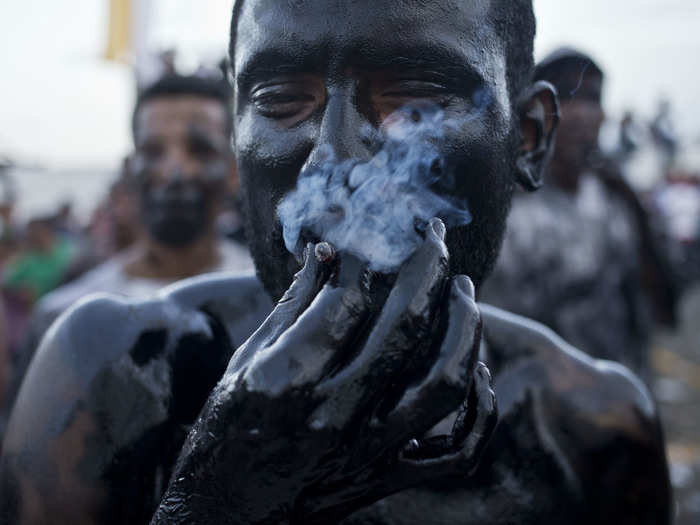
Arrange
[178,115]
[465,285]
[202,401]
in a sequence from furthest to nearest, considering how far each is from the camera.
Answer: [178,115] → [202,401] → [465,285]

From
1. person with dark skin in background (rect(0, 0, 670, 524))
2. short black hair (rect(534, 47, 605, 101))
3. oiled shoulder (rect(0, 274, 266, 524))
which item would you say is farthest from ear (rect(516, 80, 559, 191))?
short black hair (rect(534, 47, 605, 101))

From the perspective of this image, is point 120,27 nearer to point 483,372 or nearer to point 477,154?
point 477,154

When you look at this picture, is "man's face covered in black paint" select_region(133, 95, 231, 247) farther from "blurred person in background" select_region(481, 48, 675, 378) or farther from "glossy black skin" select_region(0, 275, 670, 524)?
"glossy black skin" select_region(0, 275, 670, 524)

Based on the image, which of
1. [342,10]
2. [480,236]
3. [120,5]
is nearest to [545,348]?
[480,236]

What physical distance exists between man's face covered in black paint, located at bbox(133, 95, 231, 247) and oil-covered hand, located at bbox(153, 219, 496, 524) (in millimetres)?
3264

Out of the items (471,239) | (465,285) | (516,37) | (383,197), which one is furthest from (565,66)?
(465,285)

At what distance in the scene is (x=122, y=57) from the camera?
829cm

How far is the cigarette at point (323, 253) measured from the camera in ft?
4.38

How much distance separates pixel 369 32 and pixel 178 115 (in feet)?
10.6

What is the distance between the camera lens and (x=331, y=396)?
1.22 metres

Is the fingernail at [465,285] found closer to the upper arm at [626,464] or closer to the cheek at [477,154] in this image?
the cheek at [477,154]

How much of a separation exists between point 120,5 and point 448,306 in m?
7.78

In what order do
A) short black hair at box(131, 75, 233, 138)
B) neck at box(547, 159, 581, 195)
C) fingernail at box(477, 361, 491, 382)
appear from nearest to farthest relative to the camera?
1. fingernail at box(477, 361, 491, 382)
2. short black hair at box(131, 75, 233, 138)
3. neck at box(547, 159, 581, 195)

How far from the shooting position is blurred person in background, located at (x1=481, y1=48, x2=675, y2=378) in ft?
15.6
